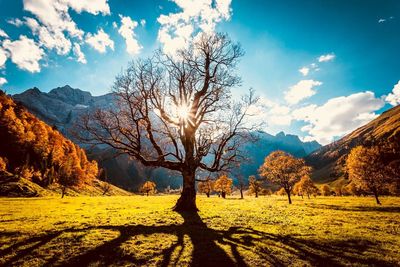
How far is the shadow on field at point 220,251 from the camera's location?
28.2ft

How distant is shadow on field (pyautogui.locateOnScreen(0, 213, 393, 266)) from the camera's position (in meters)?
8.59

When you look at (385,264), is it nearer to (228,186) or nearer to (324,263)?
(324,263)

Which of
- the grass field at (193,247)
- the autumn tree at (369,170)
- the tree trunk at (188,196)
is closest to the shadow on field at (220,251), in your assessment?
the grass field at (193,247)

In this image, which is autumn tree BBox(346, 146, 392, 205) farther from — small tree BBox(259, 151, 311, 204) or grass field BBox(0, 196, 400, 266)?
grass field BBox(0, 196, 400, 266)

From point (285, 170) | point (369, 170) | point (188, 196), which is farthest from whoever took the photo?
point (285, 170)

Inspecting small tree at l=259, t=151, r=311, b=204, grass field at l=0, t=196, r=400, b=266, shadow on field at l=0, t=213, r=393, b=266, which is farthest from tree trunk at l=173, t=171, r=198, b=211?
small tree at l=259, t=151, r=311, b=204

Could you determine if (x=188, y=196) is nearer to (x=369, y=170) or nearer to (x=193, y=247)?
(x=193, y=247)

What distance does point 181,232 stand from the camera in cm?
1364

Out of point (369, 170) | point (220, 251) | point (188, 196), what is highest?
point (369, 170)

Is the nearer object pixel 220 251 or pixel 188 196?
pixel 220 251

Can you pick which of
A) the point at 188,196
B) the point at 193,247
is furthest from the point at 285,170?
the point at 193,247

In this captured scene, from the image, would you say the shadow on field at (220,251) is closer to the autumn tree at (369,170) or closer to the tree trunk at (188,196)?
the tree trunk at (188,196)

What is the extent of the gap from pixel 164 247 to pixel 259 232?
6.53 m

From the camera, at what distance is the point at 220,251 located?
32.9 feet
